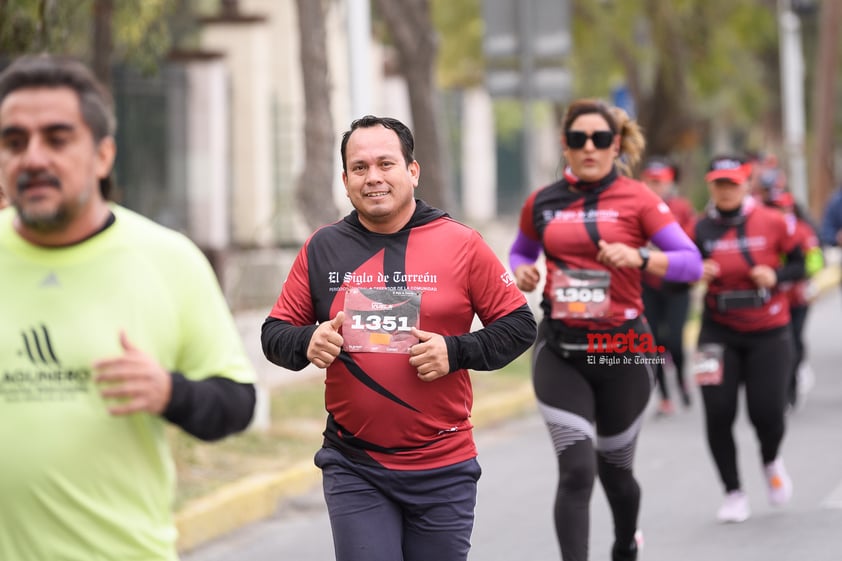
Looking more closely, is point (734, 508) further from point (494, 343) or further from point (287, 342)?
point (287, 342)

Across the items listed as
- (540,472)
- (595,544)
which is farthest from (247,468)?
(595,544)

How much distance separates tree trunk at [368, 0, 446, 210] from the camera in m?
16.1

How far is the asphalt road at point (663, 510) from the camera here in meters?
7.80

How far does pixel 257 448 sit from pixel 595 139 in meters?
4.61

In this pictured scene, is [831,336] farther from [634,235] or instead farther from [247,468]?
[634,235]

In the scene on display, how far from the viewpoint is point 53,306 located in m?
3.26

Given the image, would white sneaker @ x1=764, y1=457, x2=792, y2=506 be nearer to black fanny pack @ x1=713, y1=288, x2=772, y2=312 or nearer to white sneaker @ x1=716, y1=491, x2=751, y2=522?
white sneaker @ x1=716, y1=491, x2=751, y2=522

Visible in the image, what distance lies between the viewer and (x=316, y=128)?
1295 cm

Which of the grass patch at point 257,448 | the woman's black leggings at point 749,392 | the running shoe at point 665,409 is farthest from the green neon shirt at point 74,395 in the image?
the running shoe at point 665,409

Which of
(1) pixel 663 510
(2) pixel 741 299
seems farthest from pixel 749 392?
(1) pixel 663 510

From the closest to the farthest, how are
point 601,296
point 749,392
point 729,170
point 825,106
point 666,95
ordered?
point 601,296
point 749,392
point 729,170
point 666,95
point 825,106

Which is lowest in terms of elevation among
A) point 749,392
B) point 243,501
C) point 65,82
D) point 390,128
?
point 243,501

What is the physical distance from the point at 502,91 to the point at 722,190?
20.4ft

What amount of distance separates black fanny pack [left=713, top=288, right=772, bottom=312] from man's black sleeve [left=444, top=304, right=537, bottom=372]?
3707 millimetres
